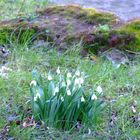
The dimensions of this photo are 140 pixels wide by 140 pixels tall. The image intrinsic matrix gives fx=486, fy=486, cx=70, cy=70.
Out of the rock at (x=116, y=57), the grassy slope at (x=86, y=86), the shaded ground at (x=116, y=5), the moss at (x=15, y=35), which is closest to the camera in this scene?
the grassy slope at (x=86, y=86)

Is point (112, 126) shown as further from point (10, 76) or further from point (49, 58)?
point (49, 58)

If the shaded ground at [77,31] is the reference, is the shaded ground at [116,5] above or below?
below

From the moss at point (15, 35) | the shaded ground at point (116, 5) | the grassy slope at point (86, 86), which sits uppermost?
the moss at point (15, 35)

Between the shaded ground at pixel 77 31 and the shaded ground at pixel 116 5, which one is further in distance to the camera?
the shaded ground at pixel 116 5

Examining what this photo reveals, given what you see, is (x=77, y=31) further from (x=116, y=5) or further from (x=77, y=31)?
(x=116, y=5)

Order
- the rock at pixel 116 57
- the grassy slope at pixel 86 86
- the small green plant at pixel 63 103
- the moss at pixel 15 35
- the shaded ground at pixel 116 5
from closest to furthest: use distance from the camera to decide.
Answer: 1. the small green plant at pixel 63 103
2. the grassy slope at pixel 86 86
3. the rock at pixel 116 57
4. the moss at pixel 15 35
5. the shaded ground at pixel 116 5

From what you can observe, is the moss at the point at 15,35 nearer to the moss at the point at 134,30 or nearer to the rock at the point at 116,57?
the rock at the point at 116,57

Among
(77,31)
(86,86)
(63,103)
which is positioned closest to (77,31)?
(77,31)

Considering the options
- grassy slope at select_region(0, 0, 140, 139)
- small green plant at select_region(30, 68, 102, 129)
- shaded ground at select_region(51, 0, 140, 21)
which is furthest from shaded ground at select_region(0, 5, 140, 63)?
small green plant at select_region(30, 68, 102, 129)

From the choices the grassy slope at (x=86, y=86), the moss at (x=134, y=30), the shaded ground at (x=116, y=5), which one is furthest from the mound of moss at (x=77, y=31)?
the shaded ground at (x=116, y=5)
